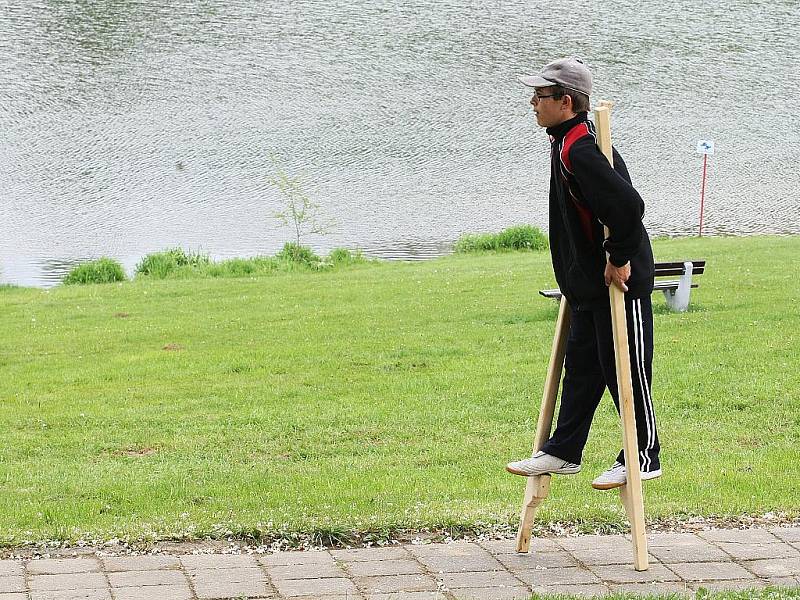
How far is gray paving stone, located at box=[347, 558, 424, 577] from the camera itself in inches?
186

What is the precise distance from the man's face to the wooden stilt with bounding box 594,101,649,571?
0.51ft

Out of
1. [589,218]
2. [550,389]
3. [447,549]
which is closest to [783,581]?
[550,389]

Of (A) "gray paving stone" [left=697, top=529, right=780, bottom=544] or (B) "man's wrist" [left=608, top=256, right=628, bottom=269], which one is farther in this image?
(A) "gray paving stone" [left=697, top=529, right=780, bottom=544]

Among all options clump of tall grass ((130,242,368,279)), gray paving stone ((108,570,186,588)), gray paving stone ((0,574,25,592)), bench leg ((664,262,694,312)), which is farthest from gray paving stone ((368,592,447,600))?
clump of tall grass ((130,242,368,279))

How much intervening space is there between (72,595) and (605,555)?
2.19 meters

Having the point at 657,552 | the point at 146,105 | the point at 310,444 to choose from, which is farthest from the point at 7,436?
the point at 146,105

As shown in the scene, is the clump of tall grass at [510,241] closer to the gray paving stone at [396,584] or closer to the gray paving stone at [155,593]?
the gray paving stone at [396,584]

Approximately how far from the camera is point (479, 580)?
4.66m

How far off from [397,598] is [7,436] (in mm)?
4375

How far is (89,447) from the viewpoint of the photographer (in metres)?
7.50

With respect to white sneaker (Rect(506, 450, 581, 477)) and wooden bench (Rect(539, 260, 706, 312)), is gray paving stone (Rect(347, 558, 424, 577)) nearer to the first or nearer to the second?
white sneaker (Rect(506, 450, 581, 477))

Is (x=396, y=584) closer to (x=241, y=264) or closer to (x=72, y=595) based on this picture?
(x=72, y=595)

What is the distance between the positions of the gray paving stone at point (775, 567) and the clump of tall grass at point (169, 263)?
1633 cm

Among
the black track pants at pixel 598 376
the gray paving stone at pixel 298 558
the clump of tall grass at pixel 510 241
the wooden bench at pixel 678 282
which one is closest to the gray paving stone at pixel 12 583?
the gray paving stone at pixel 298 558
